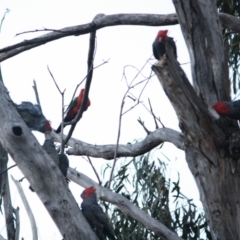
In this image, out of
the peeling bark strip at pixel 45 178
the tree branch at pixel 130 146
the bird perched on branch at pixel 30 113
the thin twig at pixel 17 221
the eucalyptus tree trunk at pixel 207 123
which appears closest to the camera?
the peeling bark strip at pixel 45 178

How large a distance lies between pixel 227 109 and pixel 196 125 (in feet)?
0.78

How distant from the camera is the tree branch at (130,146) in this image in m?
4.39

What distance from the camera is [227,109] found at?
3.66m

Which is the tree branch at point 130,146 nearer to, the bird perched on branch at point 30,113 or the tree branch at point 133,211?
the tree branch at point 133,211

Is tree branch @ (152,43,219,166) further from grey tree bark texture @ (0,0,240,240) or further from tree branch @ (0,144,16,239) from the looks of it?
tree branch @ (0,144,16,239)

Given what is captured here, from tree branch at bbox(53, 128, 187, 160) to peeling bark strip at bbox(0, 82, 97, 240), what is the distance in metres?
1.23

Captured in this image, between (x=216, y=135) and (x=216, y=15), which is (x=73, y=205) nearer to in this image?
(x=216, y=135)

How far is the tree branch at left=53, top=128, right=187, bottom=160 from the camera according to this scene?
14.4 ft

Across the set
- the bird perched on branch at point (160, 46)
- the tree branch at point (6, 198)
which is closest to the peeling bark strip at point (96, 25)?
the bird perched on branch at point (160, 46)

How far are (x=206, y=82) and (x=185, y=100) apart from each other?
0.28 m

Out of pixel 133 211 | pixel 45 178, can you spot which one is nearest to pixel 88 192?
pixel 133 211

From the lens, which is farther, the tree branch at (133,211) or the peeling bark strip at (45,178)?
the tree branch at (133,211)

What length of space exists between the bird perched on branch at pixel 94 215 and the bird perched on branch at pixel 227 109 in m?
0.91

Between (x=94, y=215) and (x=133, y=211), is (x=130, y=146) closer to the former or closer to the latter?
(x=133, y=211)
